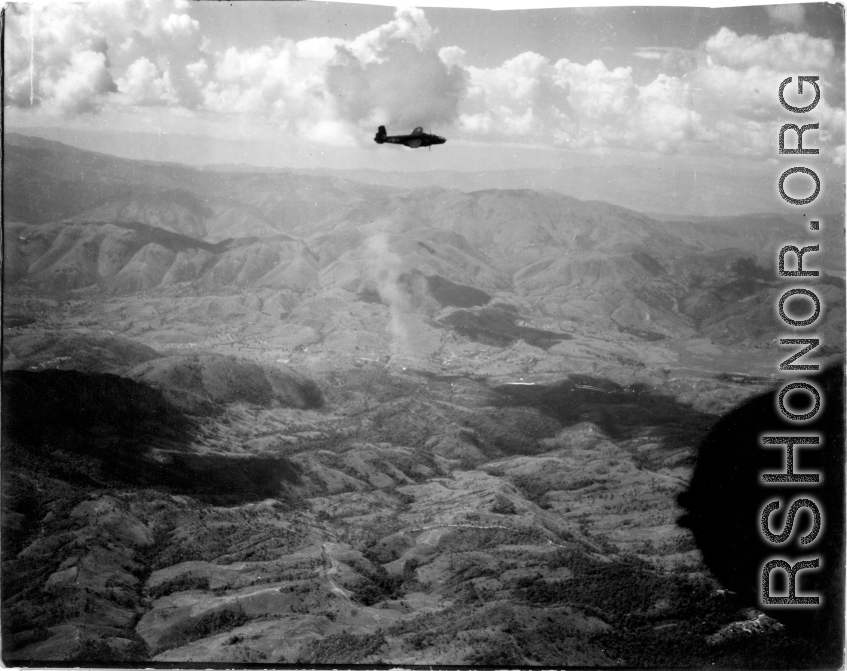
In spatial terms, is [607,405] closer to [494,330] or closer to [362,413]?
Result: [494,330]

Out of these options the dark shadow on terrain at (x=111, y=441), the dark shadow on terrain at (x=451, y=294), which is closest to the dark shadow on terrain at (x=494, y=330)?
the dark shadow on terrain at (x=451, y=294)

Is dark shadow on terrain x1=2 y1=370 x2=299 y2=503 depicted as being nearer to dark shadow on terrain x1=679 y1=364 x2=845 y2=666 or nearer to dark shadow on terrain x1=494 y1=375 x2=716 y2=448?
dark shadow on terrain x1=494 y1=375 x2=716 y2=448

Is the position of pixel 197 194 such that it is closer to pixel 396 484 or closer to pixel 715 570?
pixel 396 484

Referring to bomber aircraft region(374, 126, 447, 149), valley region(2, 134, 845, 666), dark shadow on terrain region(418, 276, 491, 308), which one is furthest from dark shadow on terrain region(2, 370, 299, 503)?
bomber aircraft region(374, 126, 447, 149)

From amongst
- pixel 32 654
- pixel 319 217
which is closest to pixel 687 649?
pixel 32 654

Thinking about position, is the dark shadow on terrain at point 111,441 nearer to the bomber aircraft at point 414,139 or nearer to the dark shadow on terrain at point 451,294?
the dark shadow on terrain at point 451,294

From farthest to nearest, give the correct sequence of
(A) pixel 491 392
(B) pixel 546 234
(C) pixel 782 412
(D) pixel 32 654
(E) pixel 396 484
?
1. (B) pixel 546 234
2. (A) pixel 491 392
3. (E) pixel 396 484
4. (C) pixel 782 412
5. (D) pixel 32 654

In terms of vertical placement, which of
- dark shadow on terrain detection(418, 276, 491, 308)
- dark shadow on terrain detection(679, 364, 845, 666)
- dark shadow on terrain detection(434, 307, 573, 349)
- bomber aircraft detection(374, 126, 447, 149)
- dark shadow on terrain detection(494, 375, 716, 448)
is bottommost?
dark shadow on terrain detection(679, 364, 845, 666)

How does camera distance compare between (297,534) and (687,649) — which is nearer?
(687,649)
